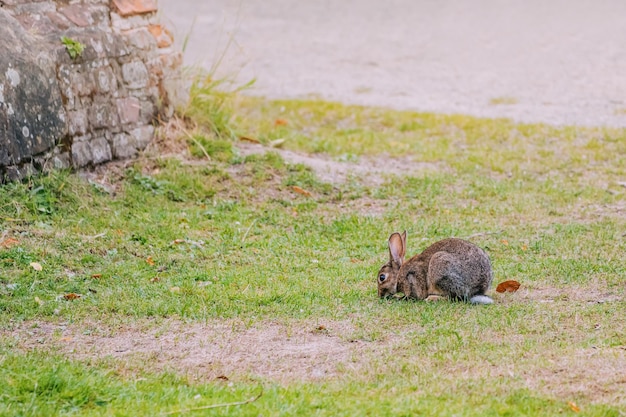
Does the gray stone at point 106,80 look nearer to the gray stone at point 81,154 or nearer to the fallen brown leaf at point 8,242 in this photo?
the gray stone at point 81,154

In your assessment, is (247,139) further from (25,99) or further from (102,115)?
(25,99)

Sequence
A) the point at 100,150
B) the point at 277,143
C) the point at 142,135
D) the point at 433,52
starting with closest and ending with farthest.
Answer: the point at 100,150
the point at 142,135
the point at 277,143
the point at 433,52

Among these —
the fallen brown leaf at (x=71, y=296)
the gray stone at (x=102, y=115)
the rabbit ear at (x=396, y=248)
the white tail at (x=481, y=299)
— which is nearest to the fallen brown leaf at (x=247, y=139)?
the gray stone at (x=102, y=115)

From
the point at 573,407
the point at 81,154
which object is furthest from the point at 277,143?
the point at 573,407

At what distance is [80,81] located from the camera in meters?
9.70

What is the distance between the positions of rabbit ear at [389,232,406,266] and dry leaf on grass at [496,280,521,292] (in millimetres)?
765

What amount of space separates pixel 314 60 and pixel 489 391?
11.8m

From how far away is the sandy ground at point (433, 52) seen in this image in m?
14.2

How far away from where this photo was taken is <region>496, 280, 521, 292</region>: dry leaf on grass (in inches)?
284

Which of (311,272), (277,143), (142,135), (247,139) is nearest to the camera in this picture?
(311,272)

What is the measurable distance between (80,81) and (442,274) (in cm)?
466

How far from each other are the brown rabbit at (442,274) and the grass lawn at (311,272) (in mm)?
158

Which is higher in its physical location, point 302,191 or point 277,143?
point 277,143

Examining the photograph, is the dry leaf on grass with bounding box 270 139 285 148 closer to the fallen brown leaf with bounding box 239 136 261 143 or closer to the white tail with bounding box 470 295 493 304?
the fallen brown leaf with bounding box 239 136 261 143
